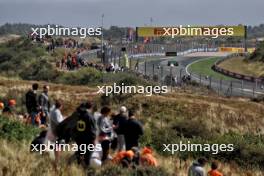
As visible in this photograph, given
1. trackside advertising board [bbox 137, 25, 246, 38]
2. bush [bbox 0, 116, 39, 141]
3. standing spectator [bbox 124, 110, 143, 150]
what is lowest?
bush [bbox 0, 116, 39, 141]

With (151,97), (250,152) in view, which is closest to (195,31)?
(151,97)

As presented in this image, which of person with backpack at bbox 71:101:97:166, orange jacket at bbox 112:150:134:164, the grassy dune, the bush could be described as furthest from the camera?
the grassy dune

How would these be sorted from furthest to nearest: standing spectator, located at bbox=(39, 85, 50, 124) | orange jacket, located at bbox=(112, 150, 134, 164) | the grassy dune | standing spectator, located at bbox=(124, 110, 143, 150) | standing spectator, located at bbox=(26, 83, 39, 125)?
1. the grassy dune
2. standing spectator, located at bbox=(39, 85, 50, 124)
3. standing spectator, located at bbox=(26, 83, 39, 125)
4. standing spectator, located at bbox=(124, 110, 143, 150)
5. orange jacket, located at bbox=(112, 150, 134, 164)

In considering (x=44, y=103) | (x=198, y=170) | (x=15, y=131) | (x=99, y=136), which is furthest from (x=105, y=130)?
(x=44, y=103)

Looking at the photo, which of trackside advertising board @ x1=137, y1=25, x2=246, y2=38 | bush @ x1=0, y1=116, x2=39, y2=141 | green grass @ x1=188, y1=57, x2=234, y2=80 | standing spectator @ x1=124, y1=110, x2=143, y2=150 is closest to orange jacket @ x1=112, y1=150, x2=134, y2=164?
standing spectator @ x1=124, y1=110, x2=143, y2=150

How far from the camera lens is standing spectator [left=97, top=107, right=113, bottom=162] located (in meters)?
11.3

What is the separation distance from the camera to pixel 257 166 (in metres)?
19.2

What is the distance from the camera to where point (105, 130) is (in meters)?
11.4

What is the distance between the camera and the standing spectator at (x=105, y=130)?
37.1ft

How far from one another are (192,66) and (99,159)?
247 ft

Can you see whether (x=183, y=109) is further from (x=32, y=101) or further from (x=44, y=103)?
(x=32, y=101)

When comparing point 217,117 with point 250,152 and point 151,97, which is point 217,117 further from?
point 250,152

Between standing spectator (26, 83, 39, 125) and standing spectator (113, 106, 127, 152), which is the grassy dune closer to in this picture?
standing spectator (26, 83, 39, 125)

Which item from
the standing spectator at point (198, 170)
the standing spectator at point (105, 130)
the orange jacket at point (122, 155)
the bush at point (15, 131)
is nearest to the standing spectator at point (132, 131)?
the standing spectator at point (105, 130)
